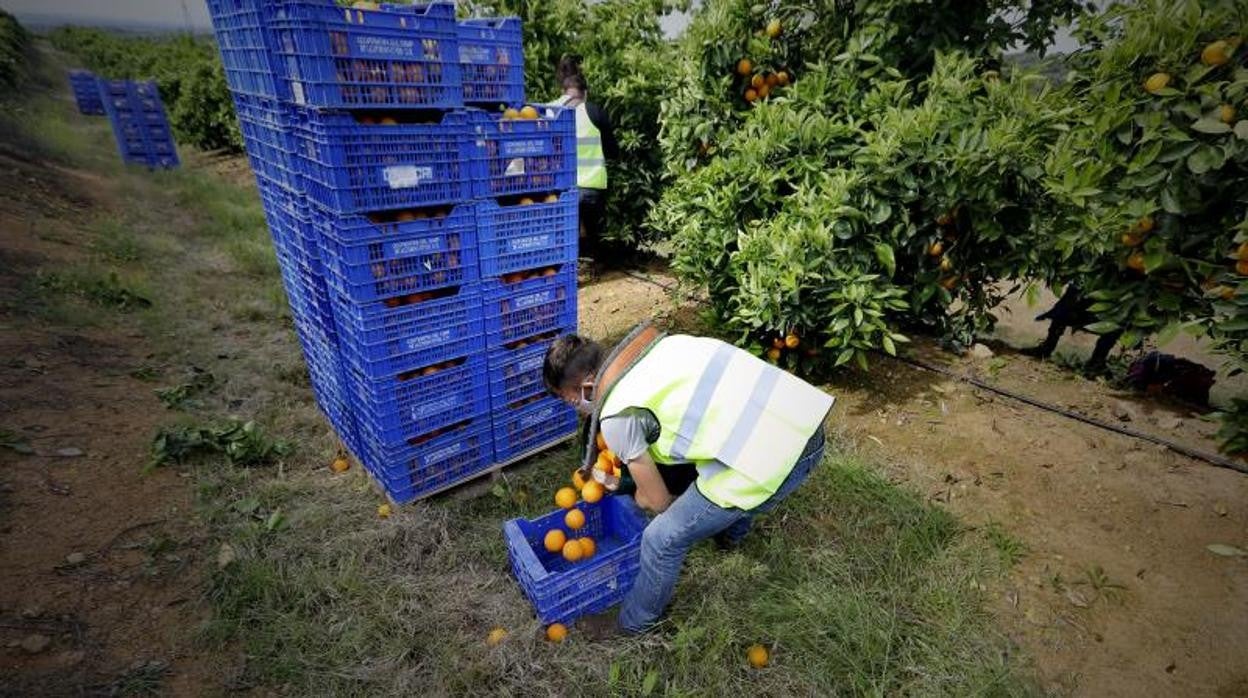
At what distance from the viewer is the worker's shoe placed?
2.76m

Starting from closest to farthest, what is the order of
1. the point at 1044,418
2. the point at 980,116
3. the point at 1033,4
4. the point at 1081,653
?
the point at 1081,653, the point at 980,116, the point at 1044,418, the point at 1033,4

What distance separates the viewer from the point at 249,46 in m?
2.98

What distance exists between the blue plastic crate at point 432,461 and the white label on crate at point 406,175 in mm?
1434

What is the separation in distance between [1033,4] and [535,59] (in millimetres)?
5418

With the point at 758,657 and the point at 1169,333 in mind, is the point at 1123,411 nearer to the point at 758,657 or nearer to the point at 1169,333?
the point at 1169,333

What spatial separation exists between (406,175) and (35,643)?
264cm

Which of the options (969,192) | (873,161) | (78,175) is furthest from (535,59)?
(78,175)

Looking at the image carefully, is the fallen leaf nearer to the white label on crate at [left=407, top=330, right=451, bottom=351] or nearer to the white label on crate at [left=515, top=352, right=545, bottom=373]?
the white label on crate at [left=515, top=352, right=545, bottom=373]

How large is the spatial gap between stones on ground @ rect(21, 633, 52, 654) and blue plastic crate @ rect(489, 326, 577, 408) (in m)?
2.24

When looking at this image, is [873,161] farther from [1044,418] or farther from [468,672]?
[468,672]

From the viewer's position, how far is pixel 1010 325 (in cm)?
1023

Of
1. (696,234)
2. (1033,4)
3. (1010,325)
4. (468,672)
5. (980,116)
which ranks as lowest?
(1010,325)

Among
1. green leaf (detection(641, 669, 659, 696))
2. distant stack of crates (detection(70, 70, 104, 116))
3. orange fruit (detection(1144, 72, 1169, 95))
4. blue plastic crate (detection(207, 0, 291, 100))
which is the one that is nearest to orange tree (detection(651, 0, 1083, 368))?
orange fruit (detection(1144, 72, 1169, 95))

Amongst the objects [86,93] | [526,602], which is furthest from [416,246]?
[86,93]
